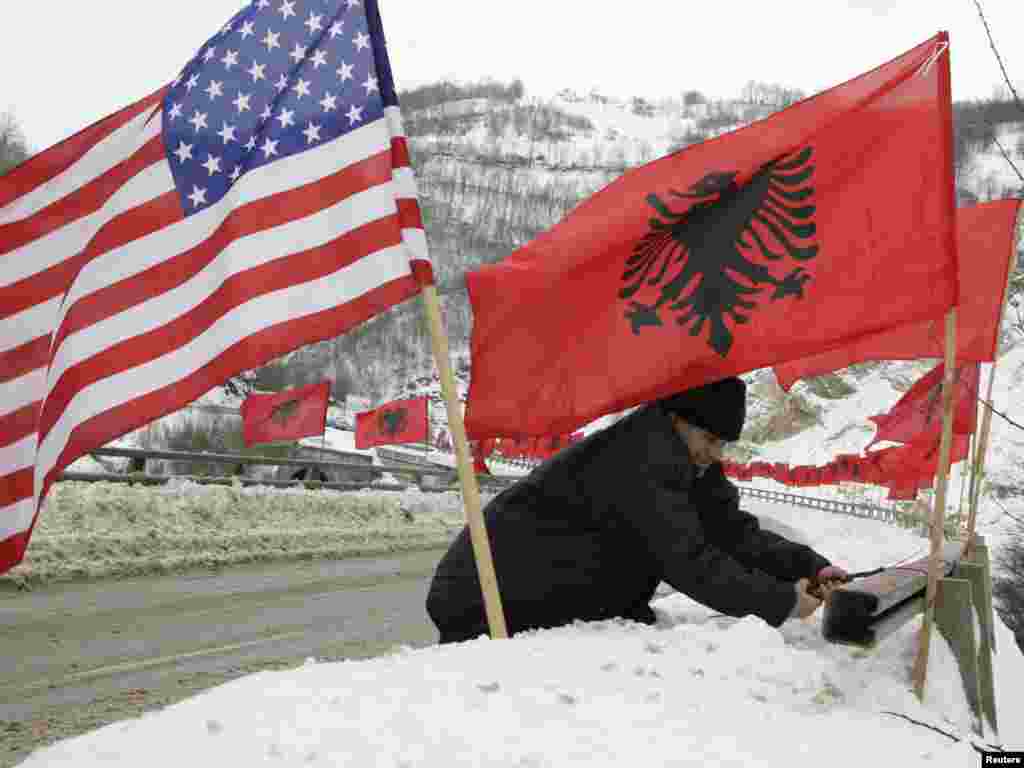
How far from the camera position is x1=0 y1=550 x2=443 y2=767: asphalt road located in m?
5.36

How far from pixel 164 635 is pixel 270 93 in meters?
4.84

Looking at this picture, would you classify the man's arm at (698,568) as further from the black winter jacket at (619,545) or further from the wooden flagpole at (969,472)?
the wooden flagpole at (969,472)

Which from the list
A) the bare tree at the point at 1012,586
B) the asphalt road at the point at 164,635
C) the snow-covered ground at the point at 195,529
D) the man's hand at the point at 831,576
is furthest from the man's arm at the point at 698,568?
the bare tree at the point at 1012,586

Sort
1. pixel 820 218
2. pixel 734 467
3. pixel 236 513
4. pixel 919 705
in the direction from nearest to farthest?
pixel 919 705, pixel 820 218, pixel 236 513, pixel 734 467

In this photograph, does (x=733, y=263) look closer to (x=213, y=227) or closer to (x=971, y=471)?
→ (x=213, y=227)

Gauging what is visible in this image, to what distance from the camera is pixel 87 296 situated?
4164 mm

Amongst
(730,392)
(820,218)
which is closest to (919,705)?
(730,392)

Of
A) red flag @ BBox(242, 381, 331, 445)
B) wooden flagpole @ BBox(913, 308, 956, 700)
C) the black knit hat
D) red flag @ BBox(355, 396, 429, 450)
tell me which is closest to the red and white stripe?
the black knit hat

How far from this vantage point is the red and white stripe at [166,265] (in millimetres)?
4055

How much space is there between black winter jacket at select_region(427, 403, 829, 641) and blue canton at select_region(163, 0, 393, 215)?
6.37ft

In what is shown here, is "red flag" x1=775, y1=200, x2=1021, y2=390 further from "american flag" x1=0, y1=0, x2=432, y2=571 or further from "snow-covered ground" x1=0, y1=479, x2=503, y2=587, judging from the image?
Answer: "snow-covered ground" x1=0, y1=479, x2=503, y2=587

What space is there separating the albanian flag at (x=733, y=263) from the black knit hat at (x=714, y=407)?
0.26 feet

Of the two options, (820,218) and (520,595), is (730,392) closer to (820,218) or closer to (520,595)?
(820,218)

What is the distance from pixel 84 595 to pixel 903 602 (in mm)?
7940
